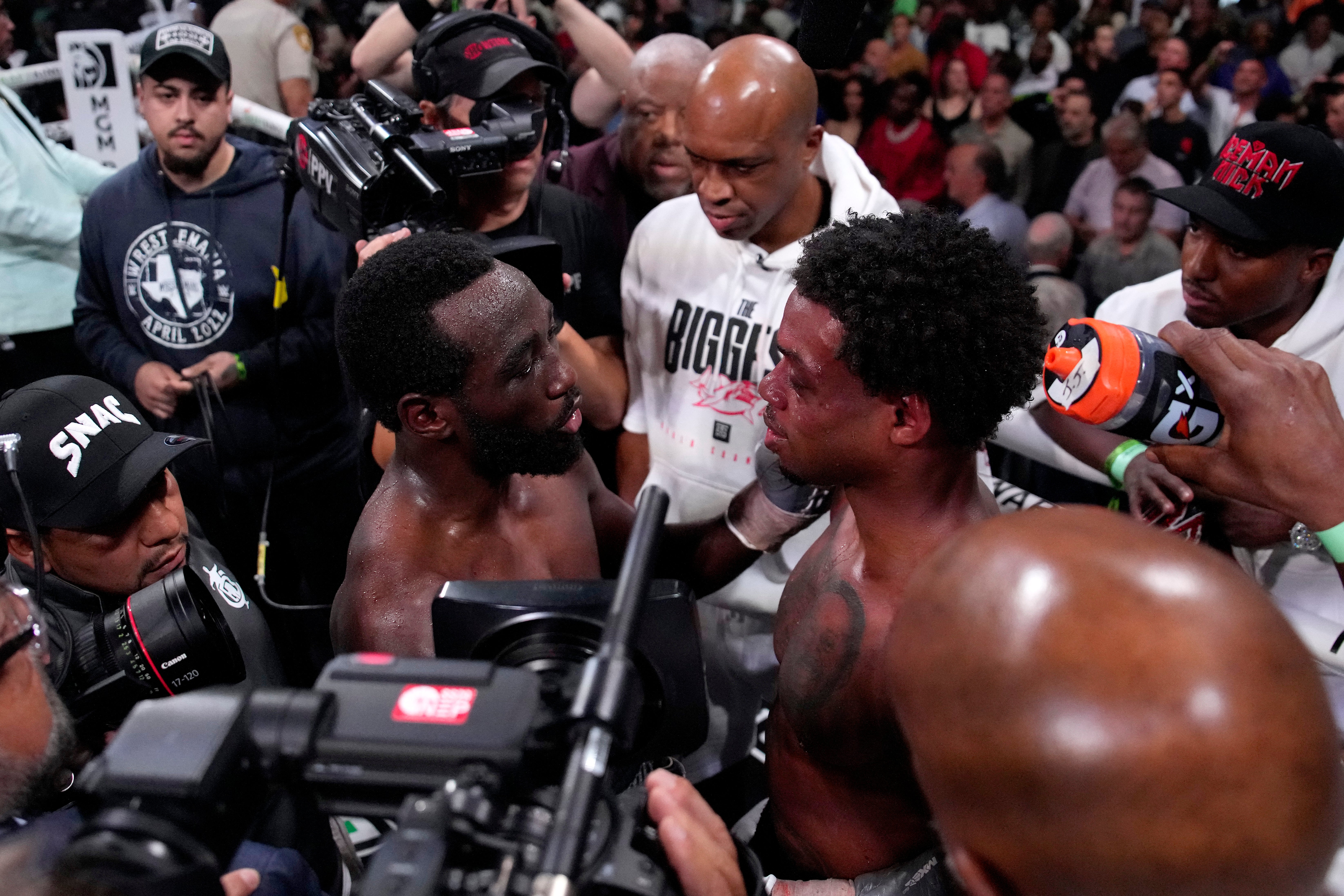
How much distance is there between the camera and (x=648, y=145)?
132 inches

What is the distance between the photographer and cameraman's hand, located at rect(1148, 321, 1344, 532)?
1.67m

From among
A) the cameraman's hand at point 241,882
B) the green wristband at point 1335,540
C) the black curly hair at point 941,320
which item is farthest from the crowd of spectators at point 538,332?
the green wristband at point 1335,540

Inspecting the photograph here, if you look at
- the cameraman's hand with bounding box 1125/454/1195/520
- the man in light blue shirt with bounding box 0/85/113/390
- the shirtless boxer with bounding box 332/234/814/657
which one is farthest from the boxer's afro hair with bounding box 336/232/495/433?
the man in light blue shirt with bounding box 0/85/113/390

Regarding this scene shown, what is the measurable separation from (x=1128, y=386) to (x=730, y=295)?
1214 mm

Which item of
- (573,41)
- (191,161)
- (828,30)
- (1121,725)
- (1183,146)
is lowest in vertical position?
(1183,146)

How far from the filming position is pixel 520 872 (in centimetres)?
86

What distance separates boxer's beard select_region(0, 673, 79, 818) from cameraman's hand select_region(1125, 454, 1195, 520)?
1.94 metres

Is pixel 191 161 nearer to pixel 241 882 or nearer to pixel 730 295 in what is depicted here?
pixel 730 295

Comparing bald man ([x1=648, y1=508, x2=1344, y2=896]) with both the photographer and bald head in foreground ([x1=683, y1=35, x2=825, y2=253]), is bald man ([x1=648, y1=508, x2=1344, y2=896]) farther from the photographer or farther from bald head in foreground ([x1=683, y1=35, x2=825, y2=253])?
the photographer

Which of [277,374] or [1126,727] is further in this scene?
[277,374]

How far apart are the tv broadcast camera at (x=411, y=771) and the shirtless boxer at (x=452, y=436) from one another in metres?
0.83

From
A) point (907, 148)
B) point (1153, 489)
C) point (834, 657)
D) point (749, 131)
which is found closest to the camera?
point (834, 657)

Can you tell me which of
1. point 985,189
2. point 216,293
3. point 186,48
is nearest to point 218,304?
point 216,293

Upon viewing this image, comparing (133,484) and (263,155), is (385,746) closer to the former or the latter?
(133,484)
